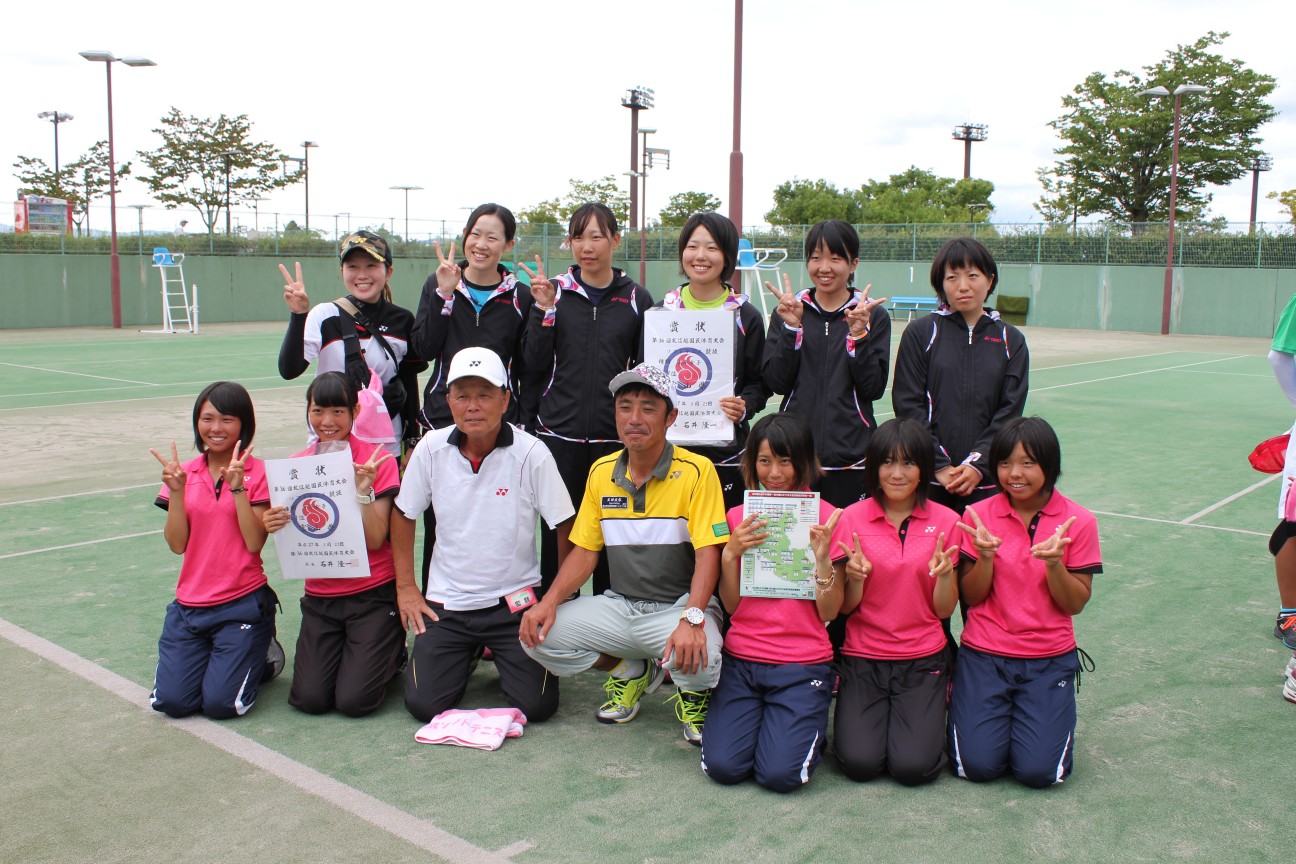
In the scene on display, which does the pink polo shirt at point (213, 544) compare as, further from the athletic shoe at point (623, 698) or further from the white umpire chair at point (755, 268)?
the white umpire chair at point (755, 268)

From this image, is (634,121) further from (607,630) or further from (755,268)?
(607,630)

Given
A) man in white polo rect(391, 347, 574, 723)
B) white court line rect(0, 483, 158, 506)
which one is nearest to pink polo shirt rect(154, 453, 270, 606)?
man in white polo rect(391, 347, 574, 723)

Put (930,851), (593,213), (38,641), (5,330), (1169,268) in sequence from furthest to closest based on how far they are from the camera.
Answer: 1. (1169,268)
2. (5,330)
3. (38,641)
4. (593,213)
5. (930,851)

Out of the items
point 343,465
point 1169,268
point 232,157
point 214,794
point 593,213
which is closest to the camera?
point 214,794

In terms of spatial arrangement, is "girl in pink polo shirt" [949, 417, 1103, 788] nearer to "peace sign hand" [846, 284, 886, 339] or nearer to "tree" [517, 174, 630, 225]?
"peace sign hand" [846, 284, 886, 339]

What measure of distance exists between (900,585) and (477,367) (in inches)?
64.5

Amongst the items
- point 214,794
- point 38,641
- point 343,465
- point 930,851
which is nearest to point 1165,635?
point 930,851

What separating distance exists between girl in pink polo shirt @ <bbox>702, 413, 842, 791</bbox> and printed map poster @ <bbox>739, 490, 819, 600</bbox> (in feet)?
0.13

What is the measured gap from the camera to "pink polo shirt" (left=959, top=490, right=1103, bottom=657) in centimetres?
357

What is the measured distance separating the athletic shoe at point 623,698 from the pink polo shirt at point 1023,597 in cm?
119

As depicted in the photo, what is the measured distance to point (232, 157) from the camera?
42000mm

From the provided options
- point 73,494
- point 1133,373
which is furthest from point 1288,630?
point 1133,373

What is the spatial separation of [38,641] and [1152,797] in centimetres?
432

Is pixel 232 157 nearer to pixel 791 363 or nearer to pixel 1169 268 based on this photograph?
pixel 1169 268
